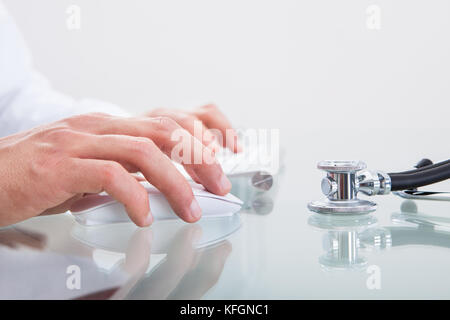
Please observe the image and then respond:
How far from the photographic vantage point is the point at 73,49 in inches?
148

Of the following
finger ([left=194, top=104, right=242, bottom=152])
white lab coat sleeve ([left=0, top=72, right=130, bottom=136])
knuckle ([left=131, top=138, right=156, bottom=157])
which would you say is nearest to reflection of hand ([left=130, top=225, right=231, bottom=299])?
knuckle ([left=131, top=138, right=156, bottom=157])

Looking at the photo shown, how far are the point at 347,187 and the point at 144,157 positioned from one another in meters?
0.26

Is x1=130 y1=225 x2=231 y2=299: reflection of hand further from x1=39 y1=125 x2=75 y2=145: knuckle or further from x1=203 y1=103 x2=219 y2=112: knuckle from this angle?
x1=203 y1=103 x2=219 y2=112: knuckle

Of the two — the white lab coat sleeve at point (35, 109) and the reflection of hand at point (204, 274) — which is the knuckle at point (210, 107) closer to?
the white lab coat sleeve at point (35, 109)

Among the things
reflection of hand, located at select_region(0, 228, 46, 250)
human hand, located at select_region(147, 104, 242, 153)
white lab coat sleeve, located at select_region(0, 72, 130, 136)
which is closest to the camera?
reflection of hand, located at select_region(0, 228, 46, 250)

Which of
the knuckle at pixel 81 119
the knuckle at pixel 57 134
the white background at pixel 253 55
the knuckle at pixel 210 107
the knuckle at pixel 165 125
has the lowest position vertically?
the knuckle at pixel 57 134

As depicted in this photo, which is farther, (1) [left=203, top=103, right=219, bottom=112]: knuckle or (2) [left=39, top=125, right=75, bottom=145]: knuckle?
(1) [left=203, top=103, right=219, bottom=112]: knuckle

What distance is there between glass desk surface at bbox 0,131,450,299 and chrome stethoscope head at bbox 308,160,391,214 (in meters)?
0.01

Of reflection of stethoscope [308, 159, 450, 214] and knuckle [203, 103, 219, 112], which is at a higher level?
knuckle [203, 103, 219, 112]

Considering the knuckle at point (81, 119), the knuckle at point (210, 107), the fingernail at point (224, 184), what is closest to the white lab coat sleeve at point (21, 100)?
the knuckle at point (210, 107)

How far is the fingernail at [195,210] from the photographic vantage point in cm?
64

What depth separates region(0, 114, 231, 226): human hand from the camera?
59cm

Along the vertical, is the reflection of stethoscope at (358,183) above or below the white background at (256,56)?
below
